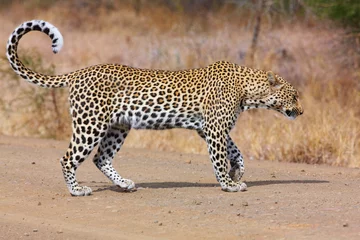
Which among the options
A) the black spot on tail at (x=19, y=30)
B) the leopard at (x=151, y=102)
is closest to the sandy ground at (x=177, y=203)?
the leopard at (x=151, y=102)

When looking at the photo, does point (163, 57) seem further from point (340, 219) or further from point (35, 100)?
point (340, 219)

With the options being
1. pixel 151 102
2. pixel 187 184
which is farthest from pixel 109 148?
pixel 187 184

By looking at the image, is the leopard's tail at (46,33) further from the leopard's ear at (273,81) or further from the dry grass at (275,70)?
the dry grass at (275,70)

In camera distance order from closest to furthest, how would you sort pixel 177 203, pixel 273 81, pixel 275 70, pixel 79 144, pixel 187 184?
pixel 177 203 < pixel 79 144 < pixel 273 81 < pixel 187 184 < pixel 275 70

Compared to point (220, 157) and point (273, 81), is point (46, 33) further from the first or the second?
point (273, 81)

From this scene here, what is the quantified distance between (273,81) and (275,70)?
8.61 meters

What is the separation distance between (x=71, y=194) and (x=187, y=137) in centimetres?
573

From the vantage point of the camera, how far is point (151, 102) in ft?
31.8

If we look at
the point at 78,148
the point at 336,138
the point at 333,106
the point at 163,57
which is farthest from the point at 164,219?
the point at 163,57

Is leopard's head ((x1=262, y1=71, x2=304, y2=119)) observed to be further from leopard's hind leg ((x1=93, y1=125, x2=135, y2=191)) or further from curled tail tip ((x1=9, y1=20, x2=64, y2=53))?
curled tail tip ((x1=9, y1=20, x2=64, y2=53))

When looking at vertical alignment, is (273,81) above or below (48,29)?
below

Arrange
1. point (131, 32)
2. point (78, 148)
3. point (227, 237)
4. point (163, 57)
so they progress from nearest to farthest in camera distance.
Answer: point (227, 237) → point (78, 148) → point (163, 57) → point (131, 32)

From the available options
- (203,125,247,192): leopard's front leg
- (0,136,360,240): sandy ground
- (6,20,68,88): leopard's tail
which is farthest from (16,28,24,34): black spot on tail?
(203,125,247,192): leopard's front leg

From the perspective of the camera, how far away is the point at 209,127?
382 inches
